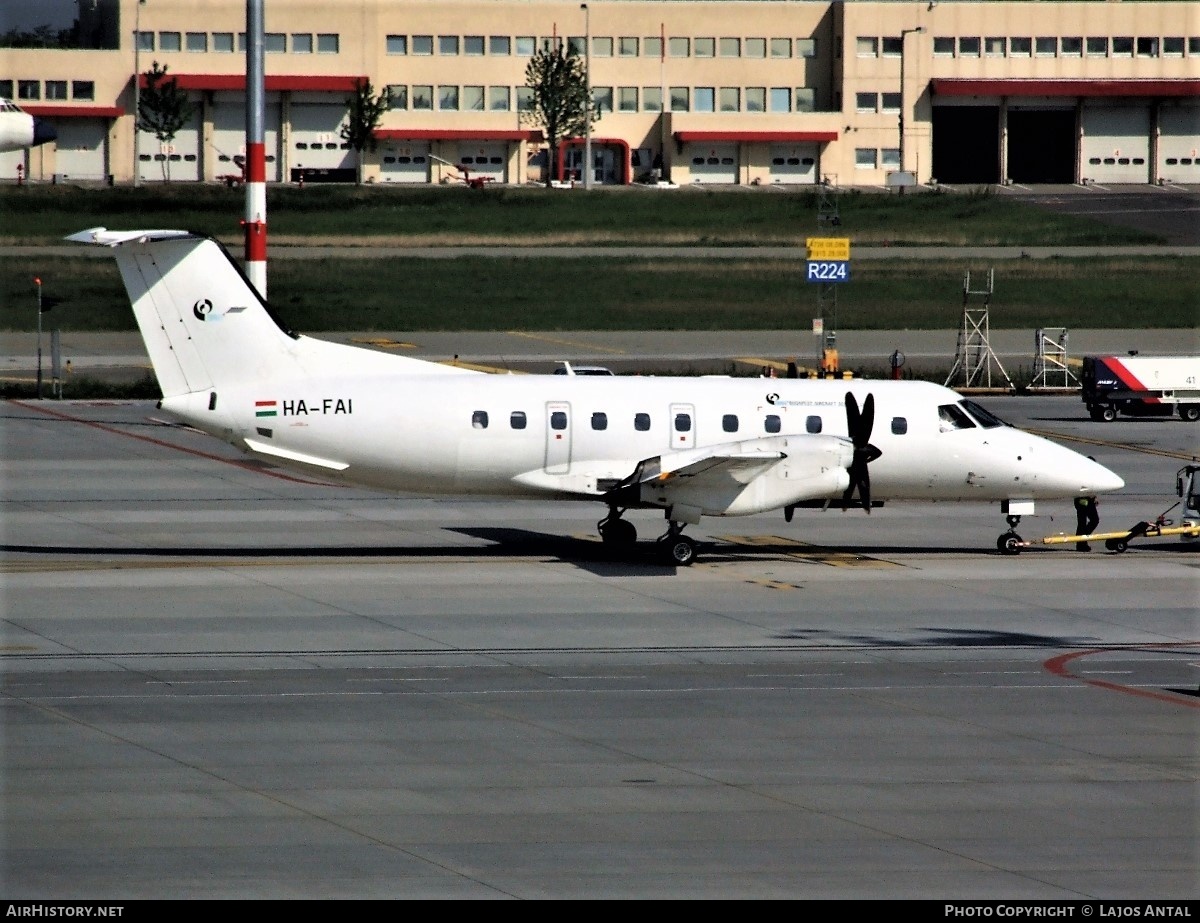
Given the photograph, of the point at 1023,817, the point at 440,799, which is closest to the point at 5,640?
the point at 440,799

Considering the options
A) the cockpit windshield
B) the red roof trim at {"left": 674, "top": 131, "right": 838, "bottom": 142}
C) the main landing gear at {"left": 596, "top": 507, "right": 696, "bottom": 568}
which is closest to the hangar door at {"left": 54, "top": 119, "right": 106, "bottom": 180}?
the red roof trim at {"left": 674, "top": 131, "right": 838, "bottom": 142}

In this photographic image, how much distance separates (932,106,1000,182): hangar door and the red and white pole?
95976mm

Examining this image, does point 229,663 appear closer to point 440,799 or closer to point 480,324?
point 440,799

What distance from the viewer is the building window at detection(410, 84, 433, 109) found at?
127625mm

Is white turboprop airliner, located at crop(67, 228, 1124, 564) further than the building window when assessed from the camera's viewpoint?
No

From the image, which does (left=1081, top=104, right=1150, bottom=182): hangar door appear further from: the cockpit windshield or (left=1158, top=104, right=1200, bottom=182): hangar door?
the cockpit windshield

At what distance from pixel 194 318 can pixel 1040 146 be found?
11680cm

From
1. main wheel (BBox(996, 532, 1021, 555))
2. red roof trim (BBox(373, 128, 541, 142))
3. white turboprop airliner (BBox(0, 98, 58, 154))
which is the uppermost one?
red roof trim (BBox(373, 128, 541, 142))

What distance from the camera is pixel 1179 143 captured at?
132m

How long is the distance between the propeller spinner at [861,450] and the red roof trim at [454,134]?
9968cm

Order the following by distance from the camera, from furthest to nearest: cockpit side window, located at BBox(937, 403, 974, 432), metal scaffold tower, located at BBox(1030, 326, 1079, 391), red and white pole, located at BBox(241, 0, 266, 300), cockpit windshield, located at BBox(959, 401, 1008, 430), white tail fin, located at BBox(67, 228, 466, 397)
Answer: metal scaffold tower, located at BBox(1030, 326, 1079, 391), red and white pole, located at BBox(241, 0, 266, 300), cockpit windshield, located at BBox(959, 401, 1008, 430), cockpit side window, located at BBox(937, 403, 974, 432), white tail fin, located at BBox(67, 228, 466, 397)

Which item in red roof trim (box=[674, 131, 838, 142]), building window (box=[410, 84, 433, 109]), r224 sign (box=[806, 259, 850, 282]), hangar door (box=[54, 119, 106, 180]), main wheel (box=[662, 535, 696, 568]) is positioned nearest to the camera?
main wheel (box=[662, 535, 696, 568])

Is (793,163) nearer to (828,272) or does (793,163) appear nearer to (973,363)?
(973,363)

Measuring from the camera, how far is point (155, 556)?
30.7 meters
